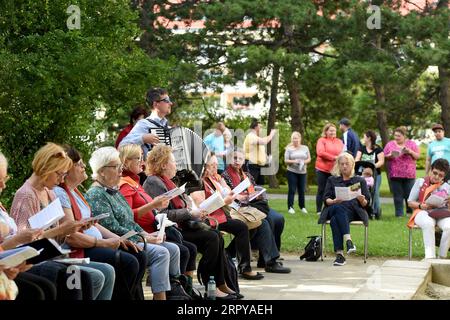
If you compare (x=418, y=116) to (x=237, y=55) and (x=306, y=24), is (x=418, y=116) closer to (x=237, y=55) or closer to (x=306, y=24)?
(x=306, y=24)

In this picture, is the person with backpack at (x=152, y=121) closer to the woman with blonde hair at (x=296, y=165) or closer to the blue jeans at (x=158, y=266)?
the blue jeans at (x=158, y=266)

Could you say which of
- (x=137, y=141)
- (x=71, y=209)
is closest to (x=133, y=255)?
(x=71, y=209)

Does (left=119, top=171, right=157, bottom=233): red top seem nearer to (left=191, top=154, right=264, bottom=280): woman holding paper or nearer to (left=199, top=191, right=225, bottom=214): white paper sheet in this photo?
(left=199, top=191, right=225, bottom=214): white paper sheet

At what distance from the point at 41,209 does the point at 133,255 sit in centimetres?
93

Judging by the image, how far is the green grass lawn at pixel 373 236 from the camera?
1355 centimetres

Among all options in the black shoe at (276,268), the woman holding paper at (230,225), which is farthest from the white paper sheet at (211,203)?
the black shoe at (276,268)

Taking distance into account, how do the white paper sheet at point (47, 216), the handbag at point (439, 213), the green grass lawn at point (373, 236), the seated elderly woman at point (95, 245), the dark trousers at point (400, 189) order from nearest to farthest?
the white paper sheet at point (47, 216)
the seated elderly woman at point (95, 245)
the handbag at point (439, 213)
the green grass lawn at point (373, 236)
the dark trousers at point (400, 189)

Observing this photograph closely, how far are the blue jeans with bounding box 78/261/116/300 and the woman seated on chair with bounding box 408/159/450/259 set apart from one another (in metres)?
5.81

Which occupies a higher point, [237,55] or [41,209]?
[237,55]

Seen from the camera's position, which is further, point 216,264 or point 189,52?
point 189,52

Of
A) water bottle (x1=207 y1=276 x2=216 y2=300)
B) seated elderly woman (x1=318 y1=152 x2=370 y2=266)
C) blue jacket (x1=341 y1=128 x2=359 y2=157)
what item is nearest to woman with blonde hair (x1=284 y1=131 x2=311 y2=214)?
blue jacket (x1=341 y1=128 x2=359 y2=157)

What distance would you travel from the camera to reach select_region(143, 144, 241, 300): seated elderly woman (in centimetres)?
923

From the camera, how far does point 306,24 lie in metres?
28.5

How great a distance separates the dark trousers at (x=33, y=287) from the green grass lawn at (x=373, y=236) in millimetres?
7329
